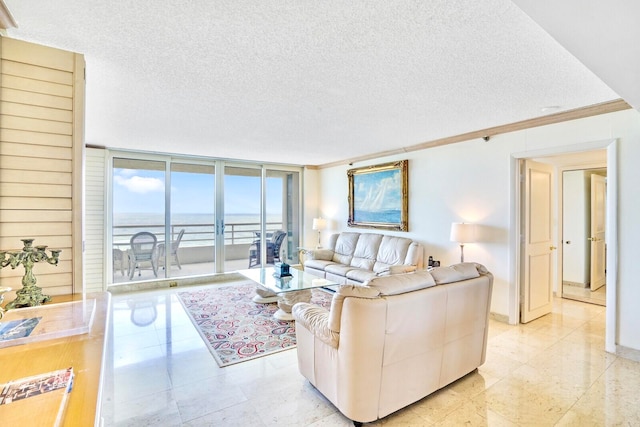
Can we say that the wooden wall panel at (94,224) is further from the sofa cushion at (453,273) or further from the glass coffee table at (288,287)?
the sofa cushion at (453,273)

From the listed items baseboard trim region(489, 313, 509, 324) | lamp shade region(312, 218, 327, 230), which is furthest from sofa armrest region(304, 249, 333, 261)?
baseboard trim region(489, 313, 509, 324)

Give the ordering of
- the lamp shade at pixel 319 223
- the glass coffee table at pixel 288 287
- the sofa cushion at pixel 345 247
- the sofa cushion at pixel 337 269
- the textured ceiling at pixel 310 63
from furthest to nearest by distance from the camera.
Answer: the lamp shade at pixel 319 223
the sofa cushion at pixel 345 247
the sofa cushion at pixel 337 269
the glass coffee table at pixel 288 287
the textured ceiling at pixel 310 63

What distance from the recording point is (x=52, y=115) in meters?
1.84

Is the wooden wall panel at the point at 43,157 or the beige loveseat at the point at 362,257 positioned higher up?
the wooden wall panel at the point at 43,157

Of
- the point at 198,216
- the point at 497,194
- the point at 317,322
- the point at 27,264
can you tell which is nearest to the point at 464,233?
the point at 497,194

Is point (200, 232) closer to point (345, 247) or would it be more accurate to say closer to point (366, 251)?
point (345, 247)

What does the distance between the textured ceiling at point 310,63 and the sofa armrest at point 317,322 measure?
1.87 m

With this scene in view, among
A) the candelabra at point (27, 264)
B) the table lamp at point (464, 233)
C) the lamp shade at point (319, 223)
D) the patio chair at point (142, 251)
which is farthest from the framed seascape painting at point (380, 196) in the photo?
the candelabra at point (27, 264)

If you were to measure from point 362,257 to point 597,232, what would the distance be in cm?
401

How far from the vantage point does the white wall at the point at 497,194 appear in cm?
294

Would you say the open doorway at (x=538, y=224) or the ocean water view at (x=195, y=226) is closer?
the open doorway at (x=538, y=224)

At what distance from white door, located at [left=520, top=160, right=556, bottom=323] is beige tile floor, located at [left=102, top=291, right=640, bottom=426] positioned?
0.57m

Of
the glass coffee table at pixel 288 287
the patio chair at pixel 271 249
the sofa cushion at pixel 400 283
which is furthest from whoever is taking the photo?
the patio chair at pixel 271 249

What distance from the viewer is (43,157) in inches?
71.5
